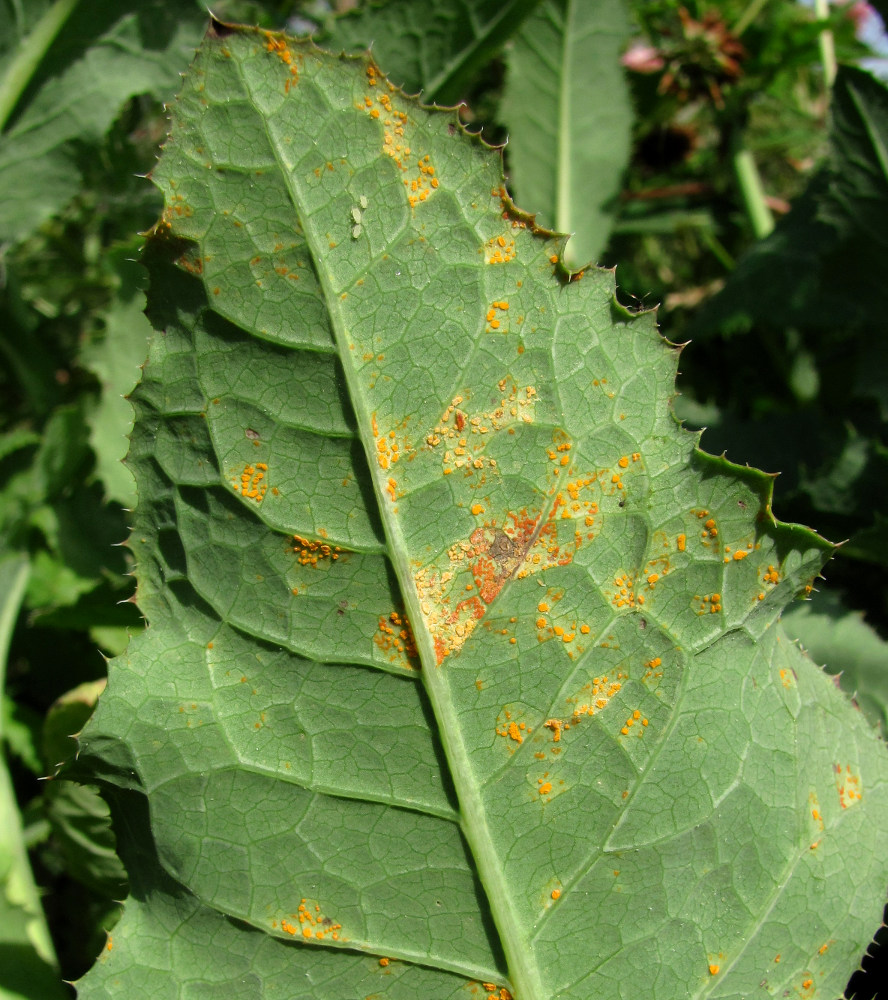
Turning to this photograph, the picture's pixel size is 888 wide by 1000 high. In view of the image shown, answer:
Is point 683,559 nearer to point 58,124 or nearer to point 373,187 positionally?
point 373,187

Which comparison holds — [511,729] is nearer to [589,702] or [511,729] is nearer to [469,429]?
[589,702]

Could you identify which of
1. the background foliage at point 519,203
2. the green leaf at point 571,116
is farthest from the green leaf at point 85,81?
the green leaf at point 571,116

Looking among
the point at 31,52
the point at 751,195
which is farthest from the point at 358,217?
the point at 751,195

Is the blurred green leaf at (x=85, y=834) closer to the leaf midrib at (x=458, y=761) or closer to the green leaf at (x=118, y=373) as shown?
the green leaf at (x=118, y=373)

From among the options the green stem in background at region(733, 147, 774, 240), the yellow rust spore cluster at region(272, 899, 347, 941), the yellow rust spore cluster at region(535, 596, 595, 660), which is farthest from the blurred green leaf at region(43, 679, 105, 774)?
the green stem in background at region(733, 147, 774, 240)

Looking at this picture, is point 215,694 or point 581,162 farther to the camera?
point 581,162

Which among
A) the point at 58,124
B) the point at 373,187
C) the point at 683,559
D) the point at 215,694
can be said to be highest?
the point at 373,187

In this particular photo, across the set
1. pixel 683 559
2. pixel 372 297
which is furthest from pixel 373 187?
pixel 683 559
